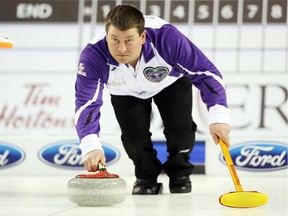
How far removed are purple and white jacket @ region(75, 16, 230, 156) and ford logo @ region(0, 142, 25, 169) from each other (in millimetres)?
2259

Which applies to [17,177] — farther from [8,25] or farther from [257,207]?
[257,207]

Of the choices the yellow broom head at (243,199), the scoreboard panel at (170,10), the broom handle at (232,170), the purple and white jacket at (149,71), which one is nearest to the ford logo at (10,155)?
the scoreboard panel at (170,10)

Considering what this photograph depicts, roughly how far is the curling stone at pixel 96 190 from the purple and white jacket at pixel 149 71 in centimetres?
14

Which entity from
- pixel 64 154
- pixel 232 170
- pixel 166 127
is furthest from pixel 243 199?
pixel 64 154

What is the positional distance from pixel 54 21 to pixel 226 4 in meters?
1.34

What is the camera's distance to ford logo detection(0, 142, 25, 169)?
5.30 m

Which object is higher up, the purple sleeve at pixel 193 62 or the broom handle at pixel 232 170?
the purple sleeve at pixel 193 62

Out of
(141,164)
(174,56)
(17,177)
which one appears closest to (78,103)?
(174,56)

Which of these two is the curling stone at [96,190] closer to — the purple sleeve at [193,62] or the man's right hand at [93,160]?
the man's right hand at [93,160]

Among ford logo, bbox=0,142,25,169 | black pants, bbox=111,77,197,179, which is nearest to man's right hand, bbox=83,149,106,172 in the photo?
black pants, bbox=111,77,197,179

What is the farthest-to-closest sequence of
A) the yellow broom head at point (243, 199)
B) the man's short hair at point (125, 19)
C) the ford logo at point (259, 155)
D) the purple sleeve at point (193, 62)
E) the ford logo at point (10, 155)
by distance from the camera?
the ford logo at point (10, 155), the ford logo at point (259, 155), the purple sleeve at point (193, 62), the man's short hair at point (125, 19), the yellow broom head at point (243, 199)

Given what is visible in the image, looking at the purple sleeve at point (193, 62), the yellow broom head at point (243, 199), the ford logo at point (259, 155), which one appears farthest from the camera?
the ford logo at point (259, 155)

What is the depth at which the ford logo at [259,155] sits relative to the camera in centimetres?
520

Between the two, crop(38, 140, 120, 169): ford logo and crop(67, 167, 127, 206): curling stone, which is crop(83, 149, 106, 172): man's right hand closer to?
crop(67, 167, 127, 206): curling stone
